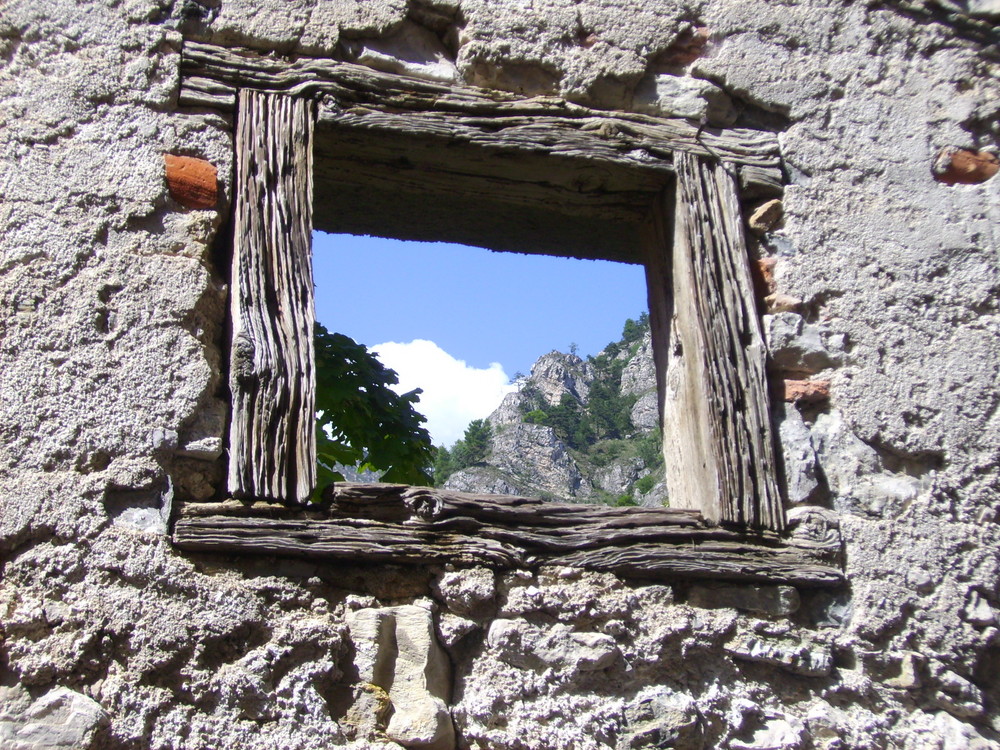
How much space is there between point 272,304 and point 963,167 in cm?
205

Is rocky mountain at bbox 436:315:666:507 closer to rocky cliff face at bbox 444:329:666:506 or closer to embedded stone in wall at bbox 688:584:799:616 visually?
rocky cliff face at bbox 444:329:666:506

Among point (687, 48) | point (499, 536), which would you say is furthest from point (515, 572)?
point (687, 48)

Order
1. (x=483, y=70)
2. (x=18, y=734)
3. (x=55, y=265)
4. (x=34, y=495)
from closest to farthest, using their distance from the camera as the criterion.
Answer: (x=18, y=734)
(x=34, y=495)
(x=55, y=265)
(x=483, y=70)

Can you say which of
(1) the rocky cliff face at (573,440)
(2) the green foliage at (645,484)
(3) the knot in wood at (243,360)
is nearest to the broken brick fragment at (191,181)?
(3) the knot in wood at (243,360)

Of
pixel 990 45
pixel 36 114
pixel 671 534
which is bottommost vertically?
pixel 671 534

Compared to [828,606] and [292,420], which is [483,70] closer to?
[292,420]

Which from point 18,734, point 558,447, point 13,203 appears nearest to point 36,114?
point 13,203

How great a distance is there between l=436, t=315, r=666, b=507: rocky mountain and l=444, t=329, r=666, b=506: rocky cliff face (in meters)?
0.04

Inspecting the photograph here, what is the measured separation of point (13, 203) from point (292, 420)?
81 cm

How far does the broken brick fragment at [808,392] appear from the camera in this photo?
2682mm

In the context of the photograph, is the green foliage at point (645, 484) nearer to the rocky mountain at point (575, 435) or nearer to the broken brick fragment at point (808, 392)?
the rocky mountain at point (575, 435)

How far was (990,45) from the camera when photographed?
3.14 meters

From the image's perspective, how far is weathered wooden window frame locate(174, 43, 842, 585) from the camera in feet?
7.34

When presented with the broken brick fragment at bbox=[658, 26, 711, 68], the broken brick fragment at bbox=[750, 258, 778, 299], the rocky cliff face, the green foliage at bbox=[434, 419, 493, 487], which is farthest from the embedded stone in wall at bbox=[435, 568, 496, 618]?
the green foliage at bbox=[434, 419, 493, 487]
